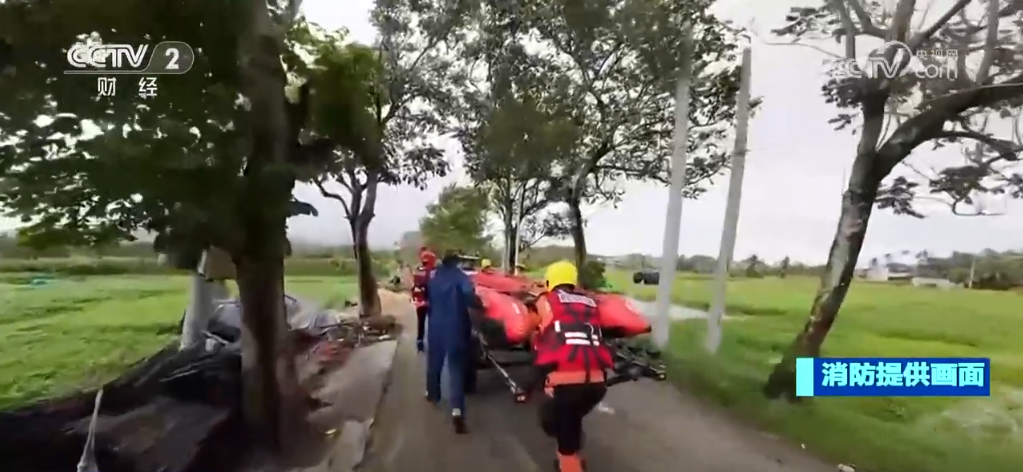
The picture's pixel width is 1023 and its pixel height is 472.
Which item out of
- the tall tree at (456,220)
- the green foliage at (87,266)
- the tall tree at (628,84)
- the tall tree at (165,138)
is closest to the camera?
the tall tree at (165,138)

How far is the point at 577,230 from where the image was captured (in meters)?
2.32

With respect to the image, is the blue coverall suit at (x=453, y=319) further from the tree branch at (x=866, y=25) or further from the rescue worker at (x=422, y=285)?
the tree branch at (x=866, y=25)

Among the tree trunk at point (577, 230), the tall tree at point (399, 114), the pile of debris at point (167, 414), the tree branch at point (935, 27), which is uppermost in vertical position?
the tree branch at point (935, 27)

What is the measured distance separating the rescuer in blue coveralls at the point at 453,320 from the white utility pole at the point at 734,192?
75cm

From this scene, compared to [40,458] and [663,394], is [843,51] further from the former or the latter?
[40,458]

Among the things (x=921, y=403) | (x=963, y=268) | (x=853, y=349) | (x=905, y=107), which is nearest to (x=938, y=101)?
(x=905, y=107)

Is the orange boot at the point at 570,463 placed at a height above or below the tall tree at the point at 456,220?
below

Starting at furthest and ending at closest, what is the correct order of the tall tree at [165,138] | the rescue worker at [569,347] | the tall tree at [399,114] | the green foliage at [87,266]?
the tall tree at [399,114] → the rescue worker at [569,347] → the green foliage at [87,266] → the tall tree at [165,138]

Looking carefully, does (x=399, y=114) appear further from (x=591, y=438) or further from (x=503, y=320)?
(x=591, y=438)

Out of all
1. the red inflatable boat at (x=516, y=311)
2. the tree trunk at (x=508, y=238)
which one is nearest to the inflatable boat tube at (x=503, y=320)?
the red inflatable boat at (x=516, y=311)

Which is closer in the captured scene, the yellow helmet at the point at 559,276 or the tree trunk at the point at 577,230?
the yellow helmet at the point at 559,276

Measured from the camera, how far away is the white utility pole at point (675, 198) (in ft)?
7.53

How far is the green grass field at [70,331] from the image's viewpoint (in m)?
1.49

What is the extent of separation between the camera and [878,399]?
206 cm
